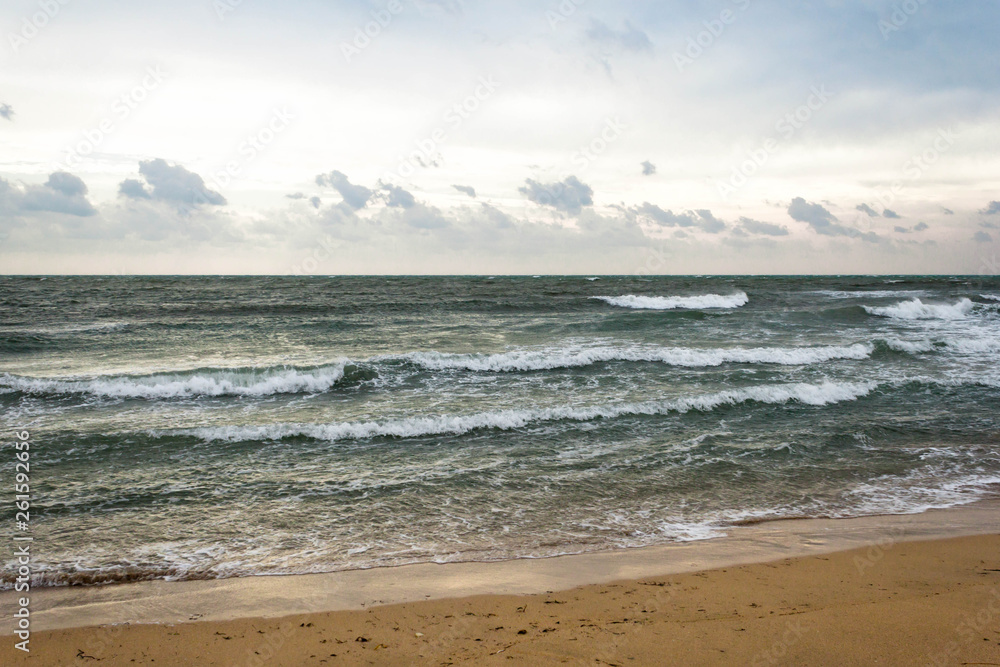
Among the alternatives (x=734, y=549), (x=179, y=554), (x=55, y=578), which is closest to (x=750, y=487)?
(x=734, y=549)

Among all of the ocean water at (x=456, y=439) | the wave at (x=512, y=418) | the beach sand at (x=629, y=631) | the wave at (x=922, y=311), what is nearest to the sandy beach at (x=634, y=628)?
the beach sand at (x=629, y=631)

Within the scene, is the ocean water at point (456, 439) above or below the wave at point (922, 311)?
below

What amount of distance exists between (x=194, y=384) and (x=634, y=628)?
12.7 meters

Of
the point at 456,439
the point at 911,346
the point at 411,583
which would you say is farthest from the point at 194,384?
the point at 911,346

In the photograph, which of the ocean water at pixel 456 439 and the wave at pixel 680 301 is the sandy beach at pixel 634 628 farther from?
the wave at pixel 680 301

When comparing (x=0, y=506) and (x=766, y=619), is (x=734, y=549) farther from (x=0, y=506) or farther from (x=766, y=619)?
(x=0, y=506)

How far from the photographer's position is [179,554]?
5.66 meters

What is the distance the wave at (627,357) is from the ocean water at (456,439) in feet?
0.35

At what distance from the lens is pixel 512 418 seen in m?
10.9

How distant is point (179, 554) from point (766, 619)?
573cm

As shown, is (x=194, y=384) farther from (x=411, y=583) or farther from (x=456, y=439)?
(x=411, y=583)

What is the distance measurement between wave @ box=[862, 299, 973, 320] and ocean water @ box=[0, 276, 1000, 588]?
6.99 m

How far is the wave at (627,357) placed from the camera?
1617 centimetres

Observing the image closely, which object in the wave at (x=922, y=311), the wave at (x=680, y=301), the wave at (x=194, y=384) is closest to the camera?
the wave at (x=194, y=384)
